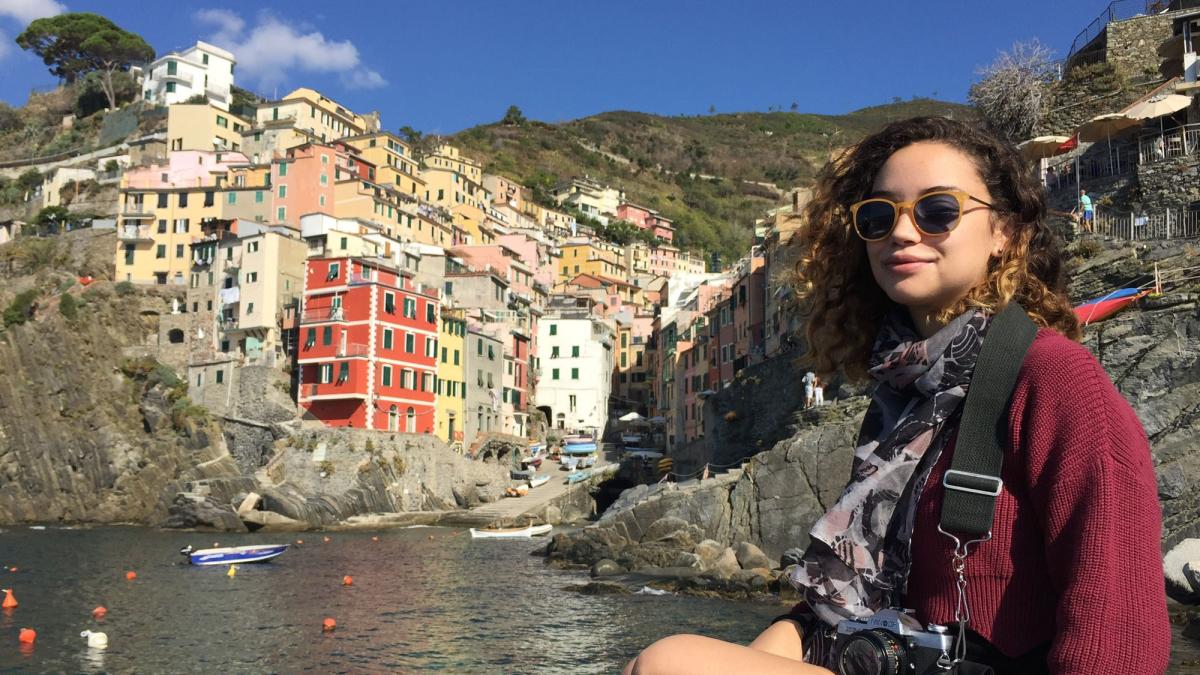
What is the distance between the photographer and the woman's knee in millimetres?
2158

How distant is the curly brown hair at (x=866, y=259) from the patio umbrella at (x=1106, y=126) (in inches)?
1146

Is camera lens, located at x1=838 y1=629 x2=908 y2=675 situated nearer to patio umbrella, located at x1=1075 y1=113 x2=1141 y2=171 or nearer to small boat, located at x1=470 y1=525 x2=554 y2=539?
patio umbrella, located at x1=1075 y1=113 x2=1141 y2=171

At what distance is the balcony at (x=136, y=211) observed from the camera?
2719 inches

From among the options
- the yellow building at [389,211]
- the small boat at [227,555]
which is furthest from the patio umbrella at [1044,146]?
the yellow building at [389,211]

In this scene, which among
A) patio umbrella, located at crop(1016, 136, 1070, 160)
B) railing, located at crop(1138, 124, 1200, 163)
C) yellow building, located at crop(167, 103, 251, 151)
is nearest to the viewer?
railing, located at crop(1138, 124, 1200, 163)

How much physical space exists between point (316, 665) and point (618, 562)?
1472 cm

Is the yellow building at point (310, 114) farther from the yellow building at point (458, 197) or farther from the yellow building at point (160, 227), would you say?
the yellow building at point (160, 227)

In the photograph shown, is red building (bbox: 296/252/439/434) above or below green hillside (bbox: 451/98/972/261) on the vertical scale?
below

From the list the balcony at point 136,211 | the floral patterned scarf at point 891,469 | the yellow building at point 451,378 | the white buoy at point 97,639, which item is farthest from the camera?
the balcony at point 136,211

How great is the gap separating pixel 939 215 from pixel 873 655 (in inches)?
43.1

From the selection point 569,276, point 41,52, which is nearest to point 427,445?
point 569,276

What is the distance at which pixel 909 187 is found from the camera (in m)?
2.56

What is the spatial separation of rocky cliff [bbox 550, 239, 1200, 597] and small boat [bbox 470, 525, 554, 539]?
5319mm

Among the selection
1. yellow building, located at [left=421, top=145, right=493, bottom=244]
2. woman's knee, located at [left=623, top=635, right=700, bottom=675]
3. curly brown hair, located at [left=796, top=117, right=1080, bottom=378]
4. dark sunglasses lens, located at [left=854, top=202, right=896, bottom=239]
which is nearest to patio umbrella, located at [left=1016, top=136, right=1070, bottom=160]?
curly brown hair, located at [left=796, top=117, right=1080, bottom=378]
